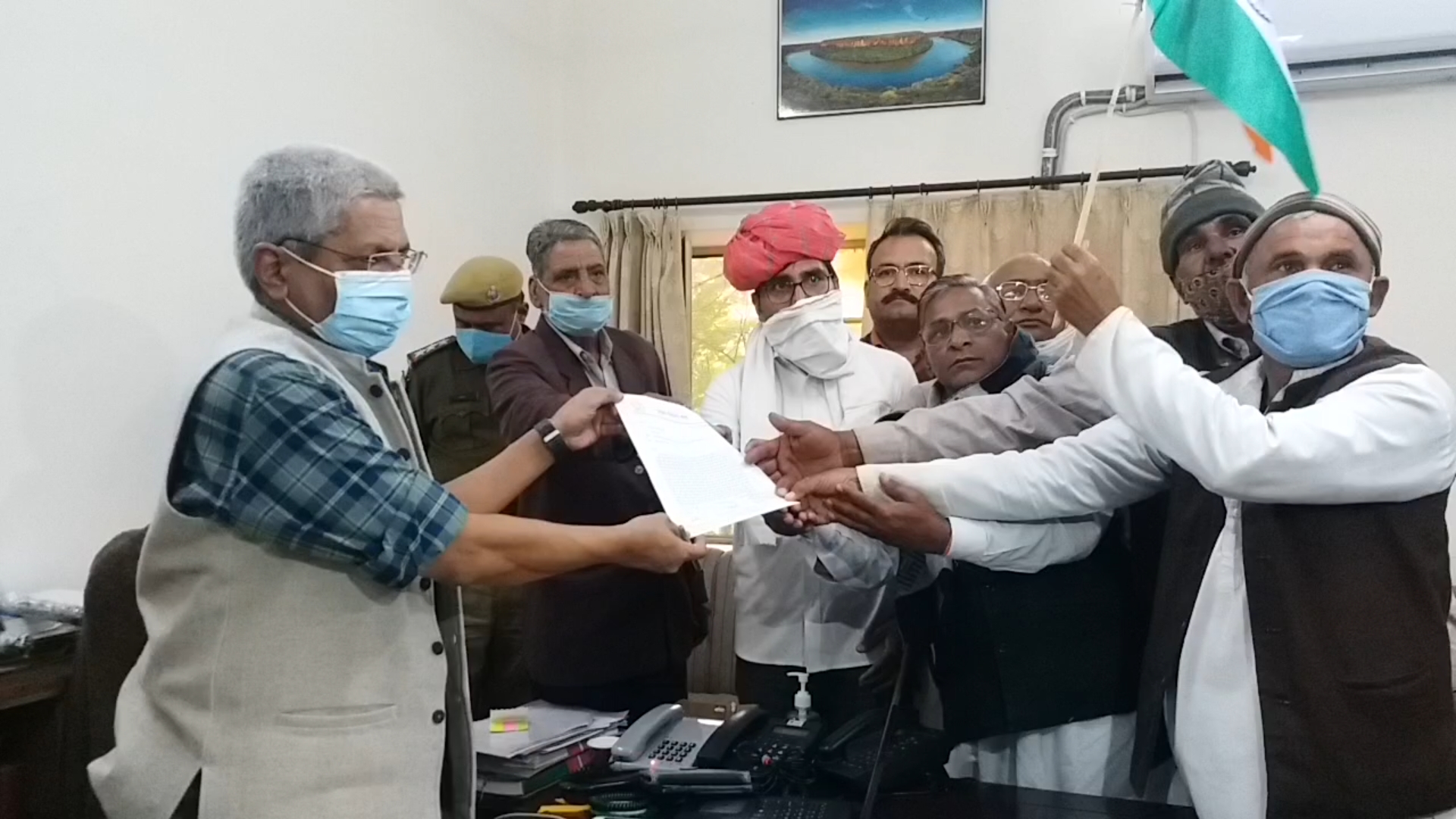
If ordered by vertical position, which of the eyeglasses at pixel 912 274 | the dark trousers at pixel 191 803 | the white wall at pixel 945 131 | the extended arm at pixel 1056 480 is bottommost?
the dark trousers at pixel 191 803

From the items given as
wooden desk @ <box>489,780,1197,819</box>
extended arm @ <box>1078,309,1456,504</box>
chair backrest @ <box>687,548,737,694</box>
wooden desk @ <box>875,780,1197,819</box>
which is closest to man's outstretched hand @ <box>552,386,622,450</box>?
wooden desk @ <box>489,780,1197,819</box>

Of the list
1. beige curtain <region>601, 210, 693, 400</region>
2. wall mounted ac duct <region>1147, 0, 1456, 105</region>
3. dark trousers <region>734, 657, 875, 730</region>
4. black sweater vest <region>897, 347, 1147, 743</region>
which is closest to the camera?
black sweater vest <region>897, 347, 1147, 743</region>

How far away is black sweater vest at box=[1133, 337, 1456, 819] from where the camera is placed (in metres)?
1.34

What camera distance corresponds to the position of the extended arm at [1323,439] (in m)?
1.34

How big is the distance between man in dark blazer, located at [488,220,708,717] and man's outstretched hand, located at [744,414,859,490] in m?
0.34

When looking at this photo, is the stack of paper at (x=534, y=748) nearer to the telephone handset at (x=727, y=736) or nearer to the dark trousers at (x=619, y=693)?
the telephone handset at (x=727, y=736)

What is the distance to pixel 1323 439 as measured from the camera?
1.34m

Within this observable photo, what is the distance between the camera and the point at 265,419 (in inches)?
48.2

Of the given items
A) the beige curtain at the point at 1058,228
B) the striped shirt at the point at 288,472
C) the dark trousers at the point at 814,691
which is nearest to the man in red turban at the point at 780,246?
the dark trousers at the point at 814,691

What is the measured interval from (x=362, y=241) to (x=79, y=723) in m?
1.22

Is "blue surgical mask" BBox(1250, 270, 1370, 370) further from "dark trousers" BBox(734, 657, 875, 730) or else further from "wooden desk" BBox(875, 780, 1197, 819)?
"dark trousers" BBox(734, 657, 875, 730)

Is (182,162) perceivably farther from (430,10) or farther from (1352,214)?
(1352,214)

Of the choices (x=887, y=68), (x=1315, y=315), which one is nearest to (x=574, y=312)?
(x=1315, y=315)

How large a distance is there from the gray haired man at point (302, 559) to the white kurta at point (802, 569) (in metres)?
0.97
